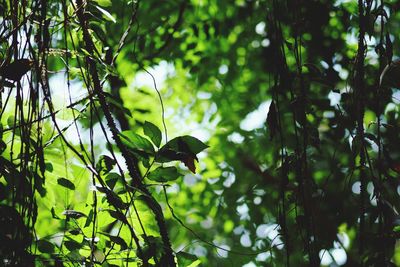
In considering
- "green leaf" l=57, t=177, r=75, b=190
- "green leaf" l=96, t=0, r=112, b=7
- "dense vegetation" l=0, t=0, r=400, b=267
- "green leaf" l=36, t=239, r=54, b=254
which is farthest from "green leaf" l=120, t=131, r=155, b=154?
"green leaf" l=96, t=0, r=112, b=7

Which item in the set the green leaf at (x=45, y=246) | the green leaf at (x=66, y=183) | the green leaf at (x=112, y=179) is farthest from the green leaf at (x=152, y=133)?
the green leaf at (x=45, y=246)

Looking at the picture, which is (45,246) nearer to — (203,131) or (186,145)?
(186,145)

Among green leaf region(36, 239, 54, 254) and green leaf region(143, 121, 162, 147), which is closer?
green leaf region(143, 121, 162, 147)

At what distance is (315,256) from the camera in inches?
41.4

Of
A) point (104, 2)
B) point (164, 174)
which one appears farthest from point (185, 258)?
point (104, 2)

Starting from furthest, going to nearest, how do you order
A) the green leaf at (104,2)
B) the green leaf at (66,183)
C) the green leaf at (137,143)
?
the green leaf at (104,2)
the green leaf at (66,183)
the green leaf at (137,143)

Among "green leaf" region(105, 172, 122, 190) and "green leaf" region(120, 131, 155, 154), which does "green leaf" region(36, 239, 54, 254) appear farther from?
"green leaf" region(120, 131, 155, 154)

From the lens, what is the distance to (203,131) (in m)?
4.42

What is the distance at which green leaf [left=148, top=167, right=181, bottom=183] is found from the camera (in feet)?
3.71

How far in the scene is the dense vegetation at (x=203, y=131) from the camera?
1088 mm

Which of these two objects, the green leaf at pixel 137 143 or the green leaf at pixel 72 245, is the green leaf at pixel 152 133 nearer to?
the green leaf at pixel 137 143

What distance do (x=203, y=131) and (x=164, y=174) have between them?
3.29 m

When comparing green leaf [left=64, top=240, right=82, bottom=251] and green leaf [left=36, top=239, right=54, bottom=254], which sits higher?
green leaf [left=36, top=239, right=54, bottom=254]

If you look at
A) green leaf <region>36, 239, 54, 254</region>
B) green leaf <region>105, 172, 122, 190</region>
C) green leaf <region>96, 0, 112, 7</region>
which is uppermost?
green leaf <region>96, 0, 112, 7</region>
